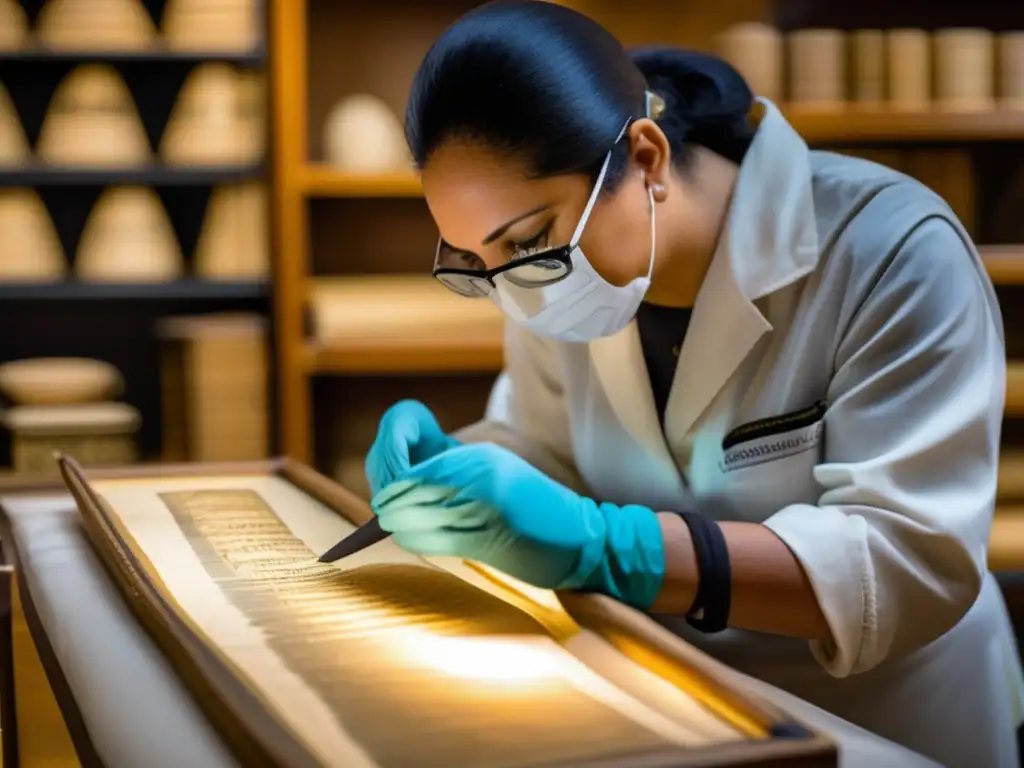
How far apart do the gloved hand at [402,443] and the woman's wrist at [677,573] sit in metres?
0.33

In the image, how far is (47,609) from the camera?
102 centimetres

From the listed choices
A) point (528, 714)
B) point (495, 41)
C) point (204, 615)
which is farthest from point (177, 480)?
point (528, 714)

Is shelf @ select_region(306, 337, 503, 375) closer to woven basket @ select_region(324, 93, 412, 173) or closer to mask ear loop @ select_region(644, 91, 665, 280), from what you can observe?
woven basket @ select_region(324, 93, 412, 173)

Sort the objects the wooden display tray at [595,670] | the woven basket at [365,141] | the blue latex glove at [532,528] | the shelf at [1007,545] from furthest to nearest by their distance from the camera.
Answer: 1. the woven basket at [365,141]
2. the shelf at [1007,545]
3. the blue latex glove at [532,528]
4. the wooden display tray at [595,670]

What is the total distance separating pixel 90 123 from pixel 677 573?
97.9 inches

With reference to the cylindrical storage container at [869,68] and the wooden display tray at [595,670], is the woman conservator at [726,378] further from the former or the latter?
the cylindrical storage container at [869,68]

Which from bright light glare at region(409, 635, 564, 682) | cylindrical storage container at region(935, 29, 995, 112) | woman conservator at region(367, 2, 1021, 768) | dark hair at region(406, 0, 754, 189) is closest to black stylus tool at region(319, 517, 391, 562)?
woman conservator at region(367, 2, 1021, 768)

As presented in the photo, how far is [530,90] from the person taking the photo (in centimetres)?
107

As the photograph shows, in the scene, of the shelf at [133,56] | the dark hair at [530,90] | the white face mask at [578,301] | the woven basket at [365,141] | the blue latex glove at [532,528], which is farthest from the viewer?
the woven basket at [365,141]

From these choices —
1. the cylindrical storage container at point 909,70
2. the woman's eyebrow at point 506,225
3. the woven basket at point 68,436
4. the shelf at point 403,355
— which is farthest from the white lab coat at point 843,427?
the cylindrical storage container at point 909,70

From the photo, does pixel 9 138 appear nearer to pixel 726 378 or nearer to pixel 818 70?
pixel 818 70

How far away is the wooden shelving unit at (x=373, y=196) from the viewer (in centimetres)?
301

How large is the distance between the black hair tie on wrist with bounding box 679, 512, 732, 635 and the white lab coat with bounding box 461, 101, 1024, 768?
0.07 metres

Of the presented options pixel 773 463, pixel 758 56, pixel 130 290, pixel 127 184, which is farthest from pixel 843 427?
pixel 127 184
